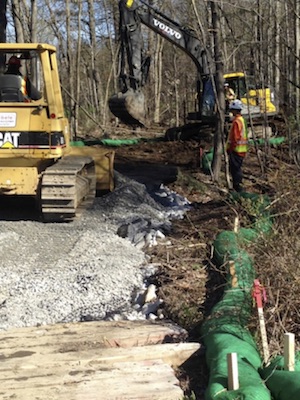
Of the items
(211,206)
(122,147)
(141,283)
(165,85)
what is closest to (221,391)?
(141,283)

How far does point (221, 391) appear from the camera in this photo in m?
3.28

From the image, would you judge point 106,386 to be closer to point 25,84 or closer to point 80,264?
point 80,264

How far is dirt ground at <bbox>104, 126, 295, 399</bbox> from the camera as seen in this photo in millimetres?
5078

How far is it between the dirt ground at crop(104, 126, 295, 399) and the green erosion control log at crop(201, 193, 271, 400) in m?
0.19

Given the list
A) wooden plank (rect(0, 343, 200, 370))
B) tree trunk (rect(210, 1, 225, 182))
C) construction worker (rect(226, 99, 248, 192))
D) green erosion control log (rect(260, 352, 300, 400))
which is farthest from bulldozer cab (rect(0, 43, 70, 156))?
green erosion control log (rect(260, 352, 300, 400))

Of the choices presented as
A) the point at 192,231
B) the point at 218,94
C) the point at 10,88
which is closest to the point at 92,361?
the point at 192,231

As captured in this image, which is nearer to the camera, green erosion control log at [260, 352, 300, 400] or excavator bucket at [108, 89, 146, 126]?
green erosion control log at [260, 352, 300, 400]

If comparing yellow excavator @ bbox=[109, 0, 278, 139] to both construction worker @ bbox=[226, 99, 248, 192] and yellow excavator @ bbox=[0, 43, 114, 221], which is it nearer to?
construction worker @ bbox=[226, 99, 248, 192]

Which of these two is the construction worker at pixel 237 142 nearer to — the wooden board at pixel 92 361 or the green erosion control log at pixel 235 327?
the green erosion control log at pixel 235 327

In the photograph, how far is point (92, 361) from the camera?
4047mm

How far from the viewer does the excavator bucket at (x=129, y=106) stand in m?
10.5

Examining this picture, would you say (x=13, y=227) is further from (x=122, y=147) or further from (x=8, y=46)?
(x=122, y=147)

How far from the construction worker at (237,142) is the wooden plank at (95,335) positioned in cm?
636

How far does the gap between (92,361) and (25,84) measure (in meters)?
5.94
